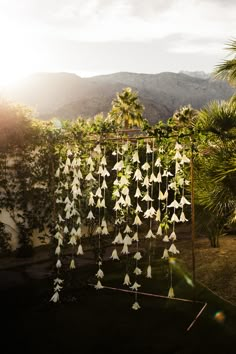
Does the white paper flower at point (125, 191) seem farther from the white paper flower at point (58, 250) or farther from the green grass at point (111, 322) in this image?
the green grass at point (111, 322)

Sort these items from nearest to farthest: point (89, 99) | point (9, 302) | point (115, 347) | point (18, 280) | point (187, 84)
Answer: point (115, 347) → point (9, 302) → point (18, 280) → point (89, 99) → point (187, 84)

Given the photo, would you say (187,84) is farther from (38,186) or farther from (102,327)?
(102,327)

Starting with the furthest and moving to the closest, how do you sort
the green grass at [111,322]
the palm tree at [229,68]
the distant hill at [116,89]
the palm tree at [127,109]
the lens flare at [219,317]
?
the distant hill at [116,89], the palm tree at [127,109], the palm tree at [229,68], the lens flare at [219,317], the green grass at [111,322]

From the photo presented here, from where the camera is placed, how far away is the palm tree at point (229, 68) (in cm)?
756

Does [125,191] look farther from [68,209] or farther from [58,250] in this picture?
[58,250]

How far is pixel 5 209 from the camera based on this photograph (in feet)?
29.0

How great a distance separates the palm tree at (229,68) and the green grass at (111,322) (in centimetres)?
420

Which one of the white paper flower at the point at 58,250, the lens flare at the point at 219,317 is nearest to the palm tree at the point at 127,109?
the white paper flower at the point at 58,250

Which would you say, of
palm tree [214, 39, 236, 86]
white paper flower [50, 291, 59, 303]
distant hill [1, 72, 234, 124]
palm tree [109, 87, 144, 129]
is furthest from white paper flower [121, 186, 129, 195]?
distant hill [1, 72, 234, 124]

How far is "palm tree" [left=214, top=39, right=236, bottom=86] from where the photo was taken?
24.8 ft

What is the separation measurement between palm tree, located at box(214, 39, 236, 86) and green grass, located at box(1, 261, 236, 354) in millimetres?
4205

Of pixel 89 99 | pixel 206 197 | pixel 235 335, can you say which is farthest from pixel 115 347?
pixel 89 99

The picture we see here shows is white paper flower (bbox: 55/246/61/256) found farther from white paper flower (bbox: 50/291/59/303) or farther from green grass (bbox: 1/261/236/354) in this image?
white paper flower (bbox: 50/291/59/303)

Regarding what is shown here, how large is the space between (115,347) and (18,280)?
3.17 metres
